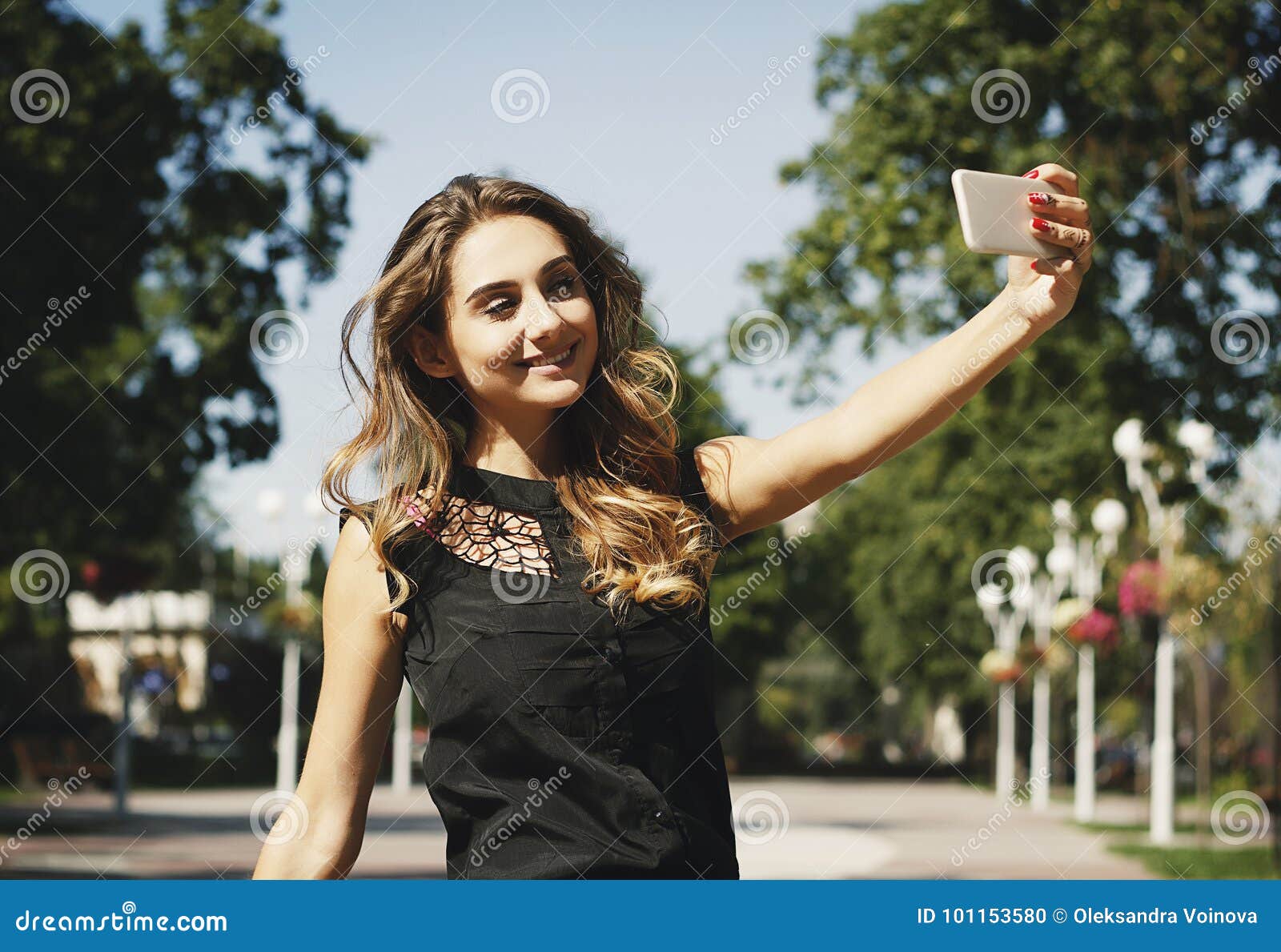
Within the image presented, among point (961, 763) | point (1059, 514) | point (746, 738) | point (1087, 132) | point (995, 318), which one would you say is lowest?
point (746, 738)

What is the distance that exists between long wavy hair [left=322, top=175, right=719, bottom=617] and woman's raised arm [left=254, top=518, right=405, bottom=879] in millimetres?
51

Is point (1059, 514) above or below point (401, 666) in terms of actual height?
above

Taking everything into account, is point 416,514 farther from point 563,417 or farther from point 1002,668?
point 1002,668

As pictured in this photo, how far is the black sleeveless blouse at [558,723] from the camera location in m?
Result: 1.95

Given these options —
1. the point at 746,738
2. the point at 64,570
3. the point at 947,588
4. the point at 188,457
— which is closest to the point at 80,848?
the point at 64,570

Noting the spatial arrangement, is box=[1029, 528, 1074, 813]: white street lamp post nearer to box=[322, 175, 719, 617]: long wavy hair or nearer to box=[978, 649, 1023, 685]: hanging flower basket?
box=[978, 649, 1023, 685]: hanging flower basket

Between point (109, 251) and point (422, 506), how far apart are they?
954 centimetres

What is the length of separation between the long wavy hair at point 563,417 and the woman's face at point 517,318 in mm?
43

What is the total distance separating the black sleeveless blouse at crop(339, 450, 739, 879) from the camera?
195 centimetres

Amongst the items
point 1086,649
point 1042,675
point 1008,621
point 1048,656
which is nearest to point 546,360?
point 1086,649

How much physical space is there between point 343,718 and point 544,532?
390 mm

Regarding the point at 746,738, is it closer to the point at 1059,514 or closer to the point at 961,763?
the point at 961,763

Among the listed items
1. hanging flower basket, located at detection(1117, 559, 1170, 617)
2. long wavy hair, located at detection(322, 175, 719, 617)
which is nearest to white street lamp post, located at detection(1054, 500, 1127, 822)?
hanging flower basket, located at detection(1117, 559, 1170, 617)

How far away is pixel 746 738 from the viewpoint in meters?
54.2
